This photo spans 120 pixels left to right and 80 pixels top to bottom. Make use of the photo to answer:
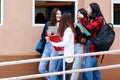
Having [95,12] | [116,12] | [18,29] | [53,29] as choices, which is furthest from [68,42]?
[116,12]

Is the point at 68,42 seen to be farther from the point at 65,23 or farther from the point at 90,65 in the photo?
the point at 90,65

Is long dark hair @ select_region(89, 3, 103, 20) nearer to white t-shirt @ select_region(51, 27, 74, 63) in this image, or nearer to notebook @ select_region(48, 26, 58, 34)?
white t-shirt @ select_region(51, 27, 74, 63)

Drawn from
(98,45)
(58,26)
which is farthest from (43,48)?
(98,45)

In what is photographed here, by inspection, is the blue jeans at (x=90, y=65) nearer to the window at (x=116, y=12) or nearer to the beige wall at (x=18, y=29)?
the beige wall at (x=18, y=29)

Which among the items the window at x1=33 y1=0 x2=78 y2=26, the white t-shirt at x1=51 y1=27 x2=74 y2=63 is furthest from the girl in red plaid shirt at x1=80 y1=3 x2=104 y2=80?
the window at x1=33 y1=0 x2=78 y2=26

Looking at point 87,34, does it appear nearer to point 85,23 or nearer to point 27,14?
point 85,23

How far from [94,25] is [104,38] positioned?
0.35 meters

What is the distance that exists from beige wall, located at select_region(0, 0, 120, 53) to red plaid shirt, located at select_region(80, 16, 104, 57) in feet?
4.66

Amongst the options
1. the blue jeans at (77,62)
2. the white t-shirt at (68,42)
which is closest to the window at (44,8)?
the blue jeans at (77,62)

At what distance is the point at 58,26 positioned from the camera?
27.3 feet

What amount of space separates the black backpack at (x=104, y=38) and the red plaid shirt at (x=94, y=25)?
0.46ft

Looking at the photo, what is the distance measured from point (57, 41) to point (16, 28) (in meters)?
1.65

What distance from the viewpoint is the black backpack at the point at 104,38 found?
805cm

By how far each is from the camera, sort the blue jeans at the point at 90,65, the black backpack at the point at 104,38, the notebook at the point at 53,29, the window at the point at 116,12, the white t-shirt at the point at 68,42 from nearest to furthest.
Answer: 1. the white t-shirt at the point at 68,42
2. the black backpack at the point at 104,38
3. the blue jeans at the point at 90,65
4. the notebook at the point at 53,29
5. the window at the point at 116,12
